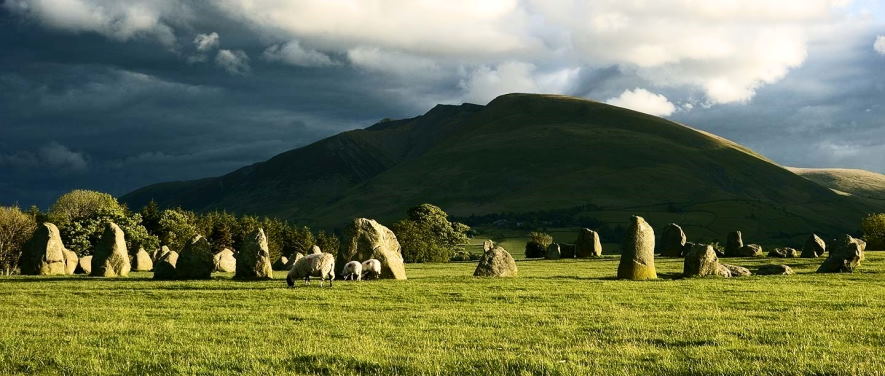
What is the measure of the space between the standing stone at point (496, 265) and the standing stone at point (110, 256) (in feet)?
77.8

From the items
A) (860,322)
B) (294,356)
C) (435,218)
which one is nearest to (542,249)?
(435,218)

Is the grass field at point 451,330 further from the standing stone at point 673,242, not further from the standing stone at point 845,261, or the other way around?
the standing stone at point 673,242

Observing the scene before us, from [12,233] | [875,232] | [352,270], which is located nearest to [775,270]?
[352,270]

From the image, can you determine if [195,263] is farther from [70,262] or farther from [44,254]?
[70,262]

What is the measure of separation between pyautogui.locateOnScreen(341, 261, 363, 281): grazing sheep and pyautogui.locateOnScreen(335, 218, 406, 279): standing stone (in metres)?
2.26

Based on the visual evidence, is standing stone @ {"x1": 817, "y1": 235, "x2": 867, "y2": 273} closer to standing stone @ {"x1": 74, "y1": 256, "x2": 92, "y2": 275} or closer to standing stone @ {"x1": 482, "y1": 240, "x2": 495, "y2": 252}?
standing stone @ {"x1": 482, "y1": 240, "x2": 495, "y2": 252}

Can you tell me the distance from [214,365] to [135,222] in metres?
74.5

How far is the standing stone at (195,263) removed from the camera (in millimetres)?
39772

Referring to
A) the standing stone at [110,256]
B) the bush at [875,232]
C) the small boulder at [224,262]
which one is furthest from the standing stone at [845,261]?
the small boulder at [224,262]

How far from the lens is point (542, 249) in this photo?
299 feet

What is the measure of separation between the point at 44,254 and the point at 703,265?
4283 centimetres

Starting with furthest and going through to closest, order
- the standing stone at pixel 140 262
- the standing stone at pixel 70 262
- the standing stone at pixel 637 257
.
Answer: the standing stone at pixel 140 262 → the standing stone at pixel 70 262 → the standing stone at pixel 637 257

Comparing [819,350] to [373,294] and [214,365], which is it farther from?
[373,294]

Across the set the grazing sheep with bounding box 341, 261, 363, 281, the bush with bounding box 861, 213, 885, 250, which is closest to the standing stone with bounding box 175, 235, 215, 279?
the grazing sheep with bounding box 341, 261, 363, 281
